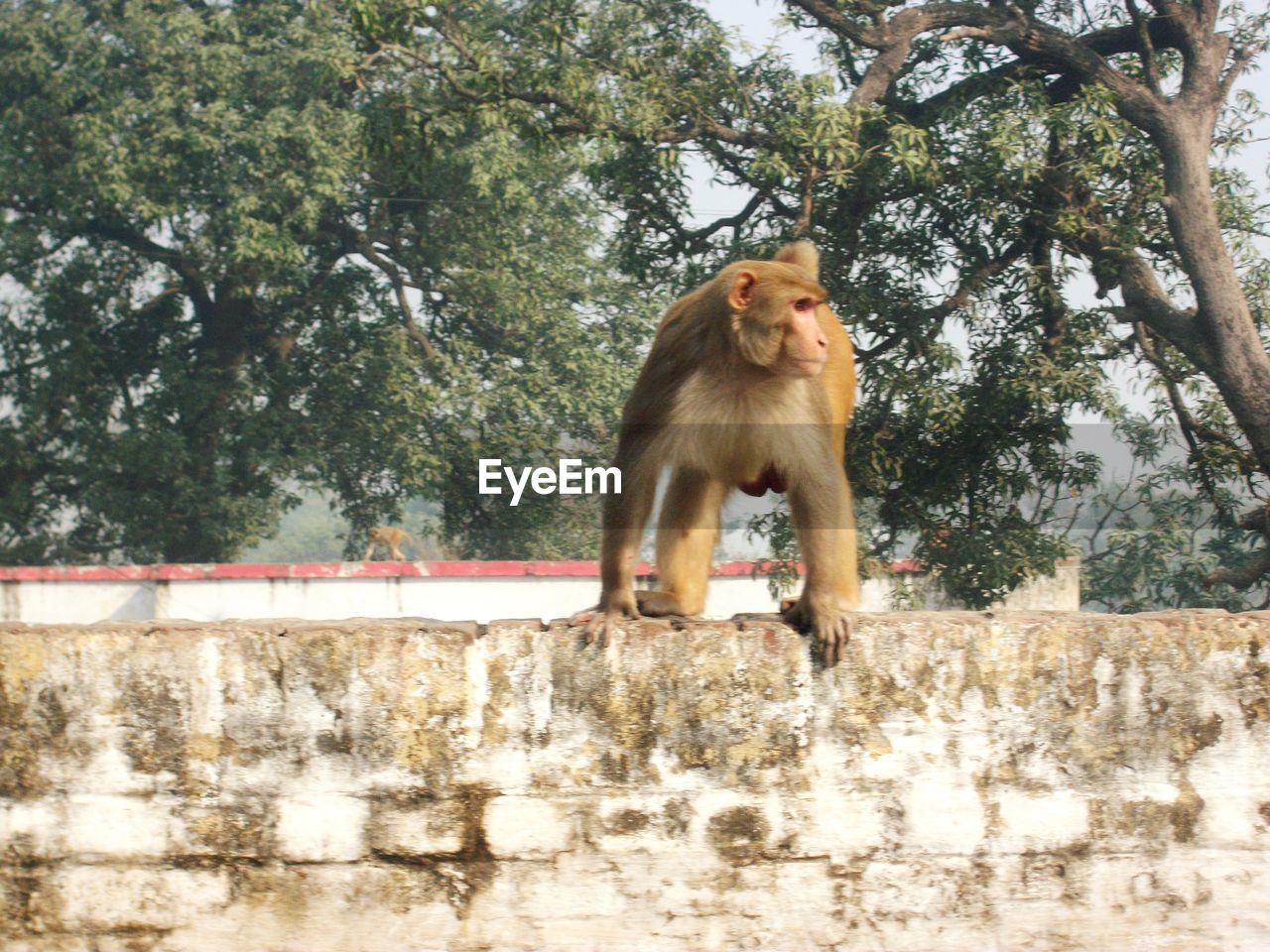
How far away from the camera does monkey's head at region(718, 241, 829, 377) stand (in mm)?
3275

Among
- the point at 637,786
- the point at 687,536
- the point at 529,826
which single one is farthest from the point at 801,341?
the point at 529,826

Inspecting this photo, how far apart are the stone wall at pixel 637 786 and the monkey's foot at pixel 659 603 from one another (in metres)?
0.37

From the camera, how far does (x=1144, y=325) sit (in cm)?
807

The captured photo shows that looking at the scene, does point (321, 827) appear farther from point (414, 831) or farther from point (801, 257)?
point (801, 257)

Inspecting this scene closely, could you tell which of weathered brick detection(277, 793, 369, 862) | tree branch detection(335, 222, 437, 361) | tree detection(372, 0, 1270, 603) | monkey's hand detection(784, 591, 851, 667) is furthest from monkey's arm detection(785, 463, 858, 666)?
tree branch detection(335, 222, 437, 361)

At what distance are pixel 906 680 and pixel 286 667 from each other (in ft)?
4.19

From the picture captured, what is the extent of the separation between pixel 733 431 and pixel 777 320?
285 millimetres

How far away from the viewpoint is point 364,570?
10.1m

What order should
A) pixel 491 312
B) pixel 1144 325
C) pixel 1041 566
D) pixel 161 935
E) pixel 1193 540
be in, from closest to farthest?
1. pixel 161 935
2. pixel 1041 566
3. pixel 1144 325
4. pixel 1193 540
5. pixel 491 312

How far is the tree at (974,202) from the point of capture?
7379mm

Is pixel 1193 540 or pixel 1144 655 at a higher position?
pixel 1193 540

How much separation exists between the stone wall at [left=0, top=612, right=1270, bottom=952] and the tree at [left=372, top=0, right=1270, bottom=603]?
168 inches

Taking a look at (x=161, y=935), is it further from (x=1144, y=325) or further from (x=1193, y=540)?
(x=1193, y=540)

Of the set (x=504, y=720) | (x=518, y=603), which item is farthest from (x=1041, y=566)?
(x=504, y=720)
